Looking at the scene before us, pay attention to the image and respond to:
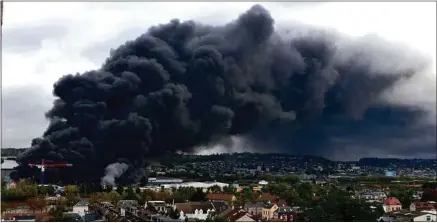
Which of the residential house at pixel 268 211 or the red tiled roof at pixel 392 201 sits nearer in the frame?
the residential house at pixel 268 211

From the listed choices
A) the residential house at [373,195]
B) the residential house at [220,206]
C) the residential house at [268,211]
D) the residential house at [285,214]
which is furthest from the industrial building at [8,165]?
the residential house at [373,195]

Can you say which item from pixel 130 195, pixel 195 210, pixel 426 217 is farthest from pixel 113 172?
pixel 426 217

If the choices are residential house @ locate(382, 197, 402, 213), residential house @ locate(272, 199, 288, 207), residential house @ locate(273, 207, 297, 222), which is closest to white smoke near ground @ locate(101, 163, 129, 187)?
residential house @ locate(272, 199, 288, 207)

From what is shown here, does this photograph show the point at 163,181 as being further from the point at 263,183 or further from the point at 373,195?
the point at 373,195

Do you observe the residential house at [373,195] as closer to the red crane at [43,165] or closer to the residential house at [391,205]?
the residential house at [391,205]

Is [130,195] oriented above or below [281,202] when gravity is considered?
above

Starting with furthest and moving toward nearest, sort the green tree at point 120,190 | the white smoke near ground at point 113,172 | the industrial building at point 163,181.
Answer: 1. the industrial building at point 163,181
2. the white smoke near ground at point 113,172
3. the green tree at point 120,190
